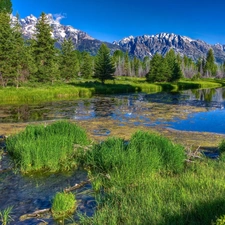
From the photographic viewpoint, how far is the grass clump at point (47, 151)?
29.3 ft

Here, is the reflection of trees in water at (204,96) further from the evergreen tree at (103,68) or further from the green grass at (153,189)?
the green grass at (153,189)

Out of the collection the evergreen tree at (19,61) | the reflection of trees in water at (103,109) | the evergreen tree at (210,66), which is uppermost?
the evergreen tree at (210,66)

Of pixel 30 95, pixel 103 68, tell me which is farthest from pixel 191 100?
pixel 103 68

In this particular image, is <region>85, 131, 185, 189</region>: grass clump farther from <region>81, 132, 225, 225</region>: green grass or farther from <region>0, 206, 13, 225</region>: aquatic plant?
<region>0, 206, 13, 225</region>: aquatic plant

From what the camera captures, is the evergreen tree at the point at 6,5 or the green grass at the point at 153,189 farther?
the evergreen tree at the point at 6,5

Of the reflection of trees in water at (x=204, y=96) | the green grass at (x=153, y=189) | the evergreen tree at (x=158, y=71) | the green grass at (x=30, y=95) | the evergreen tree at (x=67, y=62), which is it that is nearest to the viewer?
the green grass at (x=153, y=189)

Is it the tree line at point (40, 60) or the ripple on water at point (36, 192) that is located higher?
the tree line at point (40, 60)

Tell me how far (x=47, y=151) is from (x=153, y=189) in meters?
4.38

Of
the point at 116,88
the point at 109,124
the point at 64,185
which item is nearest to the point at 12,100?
the point at 109,124

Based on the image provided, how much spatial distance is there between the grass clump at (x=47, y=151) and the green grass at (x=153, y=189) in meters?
1.01

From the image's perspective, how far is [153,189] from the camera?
19.9 feet

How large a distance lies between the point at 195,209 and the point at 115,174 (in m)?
2.66

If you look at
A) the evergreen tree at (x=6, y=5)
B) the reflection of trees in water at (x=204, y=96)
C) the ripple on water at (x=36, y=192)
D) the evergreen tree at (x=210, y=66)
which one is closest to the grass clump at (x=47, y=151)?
the ripple on water at (x=36, y=192)

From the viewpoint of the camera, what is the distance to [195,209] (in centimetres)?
495
